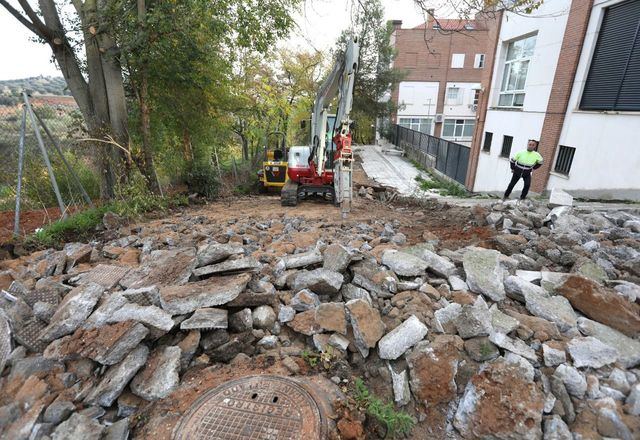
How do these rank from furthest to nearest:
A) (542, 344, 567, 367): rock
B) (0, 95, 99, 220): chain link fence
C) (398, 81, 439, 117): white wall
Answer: (398, 81, 439, 117): white wall → (0, 95, 99, 220): chain link fence → (542, 344, 567, 367): rock

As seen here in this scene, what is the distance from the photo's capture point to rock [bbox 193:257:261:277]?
3113 mm

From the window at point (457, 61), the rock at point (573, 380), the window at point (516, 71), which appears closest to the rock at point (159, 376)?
the rock at point (573, 380)

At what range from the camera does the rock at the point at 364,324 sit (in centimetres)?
263

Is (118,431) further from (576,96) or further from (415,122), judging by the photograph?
(415,122)

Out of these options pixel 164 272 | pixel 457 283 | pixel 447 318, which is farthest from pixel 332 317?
pixel 164 272

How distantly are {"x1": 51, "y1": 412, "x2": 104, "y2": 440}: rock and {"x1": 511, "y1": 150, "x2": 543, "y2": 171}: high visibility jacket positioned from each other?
8.40 meters

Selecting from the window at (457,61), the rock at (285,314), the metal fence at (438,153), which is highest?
the window at (457,61)

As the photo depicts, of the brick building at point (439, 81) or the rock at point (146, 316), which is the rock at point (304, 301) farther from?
the brick building at point (439, 81)

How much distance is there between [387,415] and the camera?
2213mm

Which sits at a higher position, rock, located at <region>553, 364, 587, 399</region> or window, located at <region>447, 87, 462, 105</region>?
window, located at <region>447, 87, 462, 105</region>

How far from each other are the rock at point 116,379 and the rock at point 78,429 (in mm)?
Result: 167

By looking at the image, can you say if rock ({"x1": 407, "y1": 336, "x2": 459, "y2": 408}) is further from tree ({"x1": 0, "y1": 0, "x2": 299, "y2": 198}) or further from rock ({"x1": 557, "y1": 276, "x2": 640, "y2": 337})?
tree ({"x1": 0, "y1": 0, "x2": 299, "y2": 198})

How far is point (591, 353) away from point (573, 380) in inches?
A: 12.2

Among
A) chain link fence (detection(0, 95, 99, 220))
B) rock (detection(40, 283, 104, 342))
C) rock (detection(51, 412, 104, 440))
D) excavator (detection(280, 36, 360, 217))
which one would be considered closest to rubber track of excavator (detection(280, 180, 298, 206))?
excavator (detection(280, 36, 360, 217))
